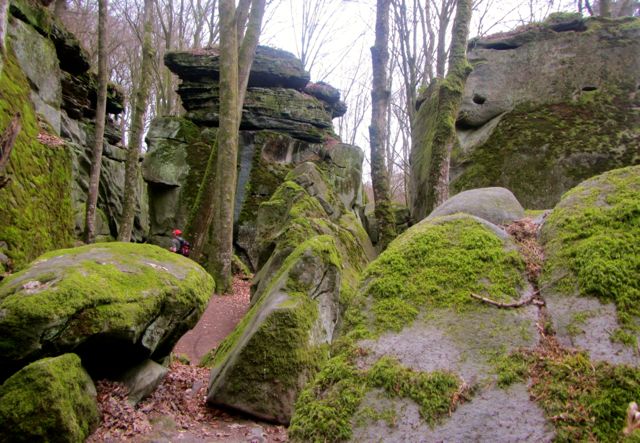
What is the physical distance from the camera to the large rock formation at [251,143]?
55.6 ft

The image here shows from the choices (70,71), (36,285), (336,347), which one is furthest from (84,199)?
(336,347)

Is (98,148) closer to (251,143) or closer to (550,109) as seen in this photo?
(251,143)

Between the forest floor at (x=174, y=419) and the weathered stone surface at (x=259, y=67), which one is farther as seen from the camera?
the weathered stone surface at (x=259, y=67)

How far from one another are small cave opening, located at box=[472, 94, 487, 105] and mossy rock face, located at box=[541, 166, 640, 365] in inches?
246

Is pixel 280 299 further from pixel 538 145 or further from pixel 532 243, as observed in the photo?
pixel 538 145

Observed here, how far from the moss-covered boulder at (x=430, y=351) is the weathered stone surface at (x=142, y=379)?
3.10 metres

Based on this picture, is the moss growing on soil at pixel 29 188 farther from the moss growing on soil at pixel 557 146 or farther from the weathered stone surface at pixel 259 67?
the weathered stone surface at pixel 259 67

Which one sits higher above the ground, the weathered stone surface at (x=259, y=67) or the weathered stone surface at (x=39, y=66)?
the weathered stone surface at (x=259, y=67)

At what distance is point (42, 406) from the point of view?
3.29 metres

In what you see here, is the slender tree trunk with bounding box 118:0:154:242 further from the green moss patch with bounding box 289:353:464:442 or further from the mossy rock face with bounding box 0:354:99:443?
the green moss patch with bounding box 289:353:464:442

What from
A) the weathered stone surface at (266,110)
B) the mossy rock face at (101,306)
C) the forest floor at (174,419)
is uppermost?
the weathered stone surface at (266,110)

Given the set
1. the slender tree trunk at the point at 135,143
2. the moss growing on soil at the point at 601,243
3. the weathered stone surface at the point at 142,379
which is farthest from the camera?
the slender tree trunk at the point at 135,143

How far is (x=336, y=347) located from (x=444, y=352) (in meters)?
0.55

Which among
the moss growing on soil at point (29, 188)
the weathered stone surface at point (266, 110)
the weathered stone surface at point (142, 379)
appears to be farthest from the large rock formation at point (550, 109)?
the weathered stone surface at point (266, 110)
